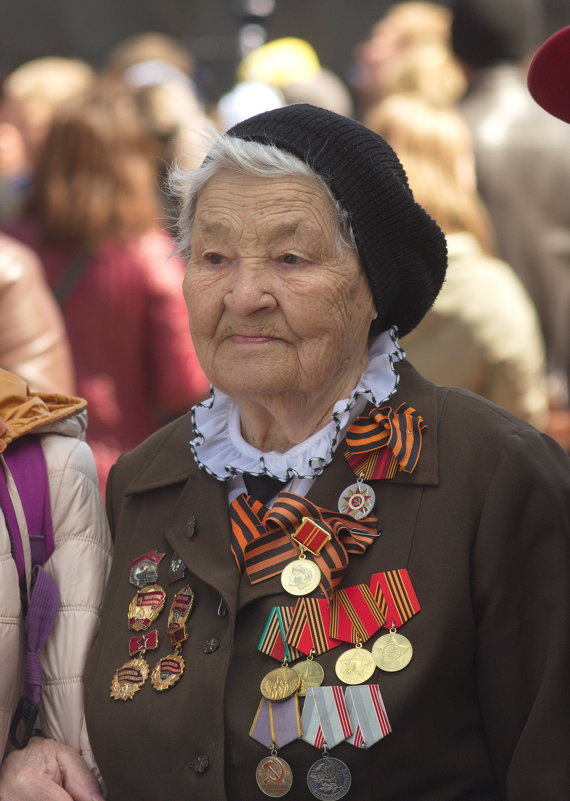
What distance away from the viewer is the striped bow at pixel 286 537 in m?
2.42

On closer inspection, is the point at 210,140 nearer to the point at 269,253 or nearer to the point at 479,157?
the point at 269,253

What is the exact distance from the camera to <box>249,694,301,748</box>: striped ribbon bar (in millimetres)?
2316

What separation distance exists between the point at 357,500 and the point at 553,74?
3.13ft

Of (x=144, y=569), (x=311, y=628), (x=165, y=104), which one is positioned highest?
(x=165, y=104)

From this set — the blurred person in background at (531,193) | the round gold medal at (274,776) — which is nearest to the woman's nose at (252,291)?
the round gold medal at (274,776)

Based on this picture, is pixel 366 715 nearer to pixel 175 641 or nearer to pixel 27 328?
pixel 175 641

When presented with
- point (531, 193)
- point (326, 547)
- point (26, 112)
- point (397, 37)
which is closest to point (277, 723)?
point (326, 547)

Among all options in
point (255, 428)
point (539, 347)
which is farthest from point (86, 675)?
point (539, 347)

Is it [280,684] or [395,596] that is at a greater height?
[395,596]

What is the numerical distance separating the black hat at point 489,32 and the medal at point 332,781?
420cm

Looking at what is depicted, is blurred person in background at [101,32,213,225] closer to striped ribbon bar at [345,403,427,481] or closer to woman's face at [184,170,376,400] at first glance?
woman's face at [184,170,376,400]

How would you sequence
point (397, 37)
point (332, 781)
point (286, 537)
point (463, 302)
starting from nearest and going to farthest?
1. point (332, 781)
2. point (286, 537)
3. point (463, 302)
4. point (397, 37)

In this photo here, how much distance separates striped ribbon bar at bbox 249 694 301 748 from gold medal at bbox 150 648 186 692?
20cm

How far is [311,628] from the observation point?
2.37 m
